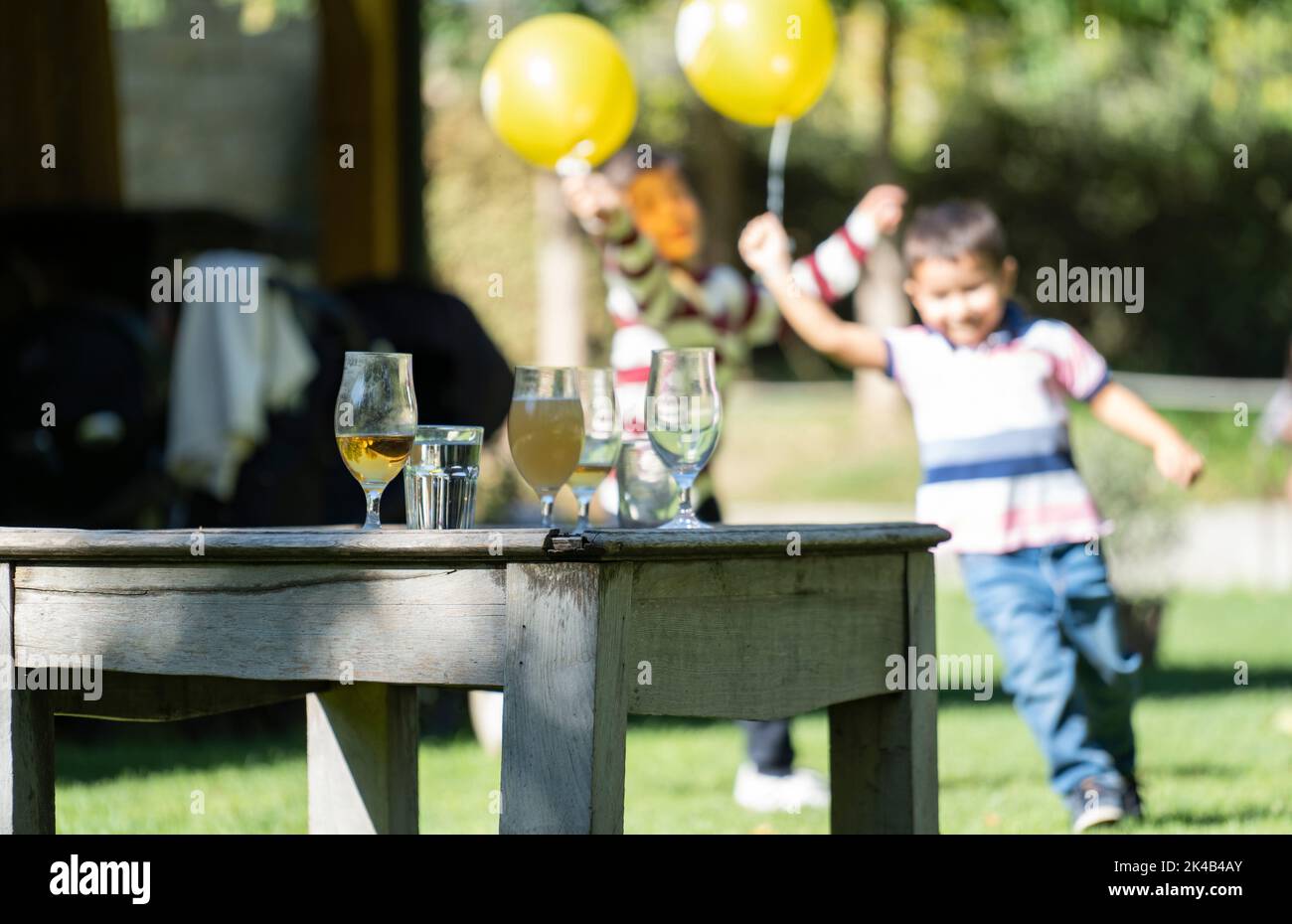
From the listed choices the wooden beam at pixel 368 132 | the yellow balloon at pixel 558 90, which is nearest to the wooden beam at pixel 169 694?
the yellow balloon at pixel 558 90

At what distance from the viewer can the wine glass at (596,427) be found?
2.52 m

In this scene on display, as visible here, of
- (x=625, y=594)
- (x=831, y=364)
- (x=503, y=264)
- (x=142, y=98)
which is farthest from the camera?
(x=831, y=364)

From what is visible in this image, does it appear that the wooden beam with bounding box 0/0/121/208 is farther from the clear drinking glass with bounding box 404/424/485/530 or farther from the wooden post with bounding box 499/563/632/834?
the wooden post with bounding box 499/563/632/834

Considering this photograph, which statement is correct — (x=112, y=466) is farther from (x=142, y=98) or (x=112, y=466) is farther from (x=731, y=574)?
(x=731, y=574)

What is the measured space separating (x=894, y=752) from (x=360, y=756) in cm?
89

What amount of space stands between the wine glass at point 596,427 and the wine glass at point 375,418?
11.1 inches

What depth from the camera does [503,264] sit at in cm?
1914

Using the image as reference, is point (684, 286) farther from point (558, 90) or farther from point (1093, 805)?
point (1093, 805)

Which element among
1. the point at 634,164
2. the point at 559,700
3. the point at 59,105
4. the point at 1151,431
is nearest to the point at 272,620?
the point at 559,700

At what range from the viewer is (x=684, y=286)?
4.72m

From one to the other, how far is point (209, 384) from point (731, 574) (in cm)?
361

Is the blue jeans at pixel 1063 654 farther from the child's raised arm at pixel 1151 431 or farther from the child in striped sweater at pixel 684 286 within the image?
the child in striped sweater at pixel 684 286
